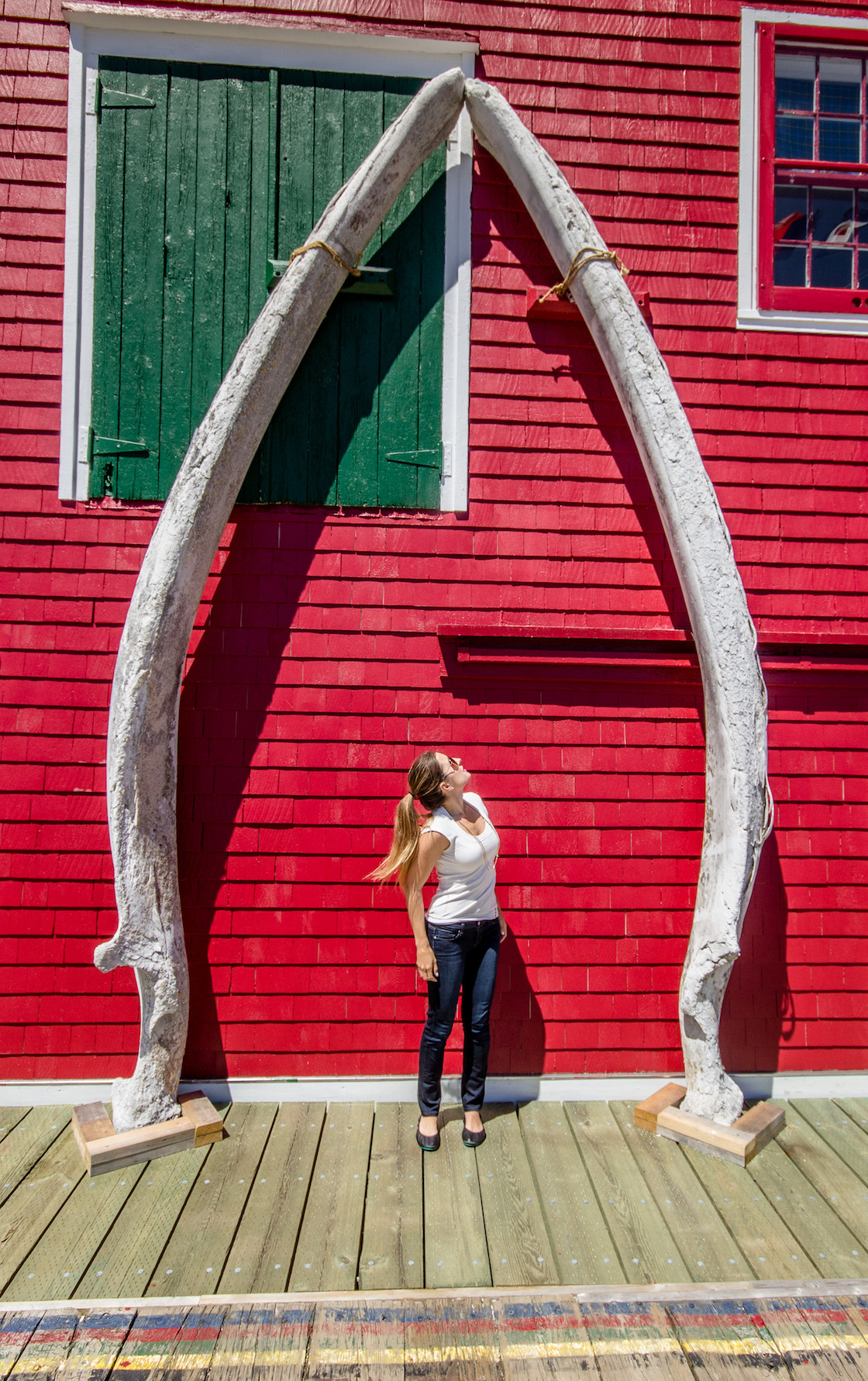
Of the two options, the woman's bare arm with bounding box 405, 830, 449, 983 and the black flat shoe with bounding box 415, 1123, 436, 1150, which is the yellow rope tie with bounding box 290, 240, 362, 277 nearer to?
the woman's bare arm with bounding box 405, 830, 449, 983

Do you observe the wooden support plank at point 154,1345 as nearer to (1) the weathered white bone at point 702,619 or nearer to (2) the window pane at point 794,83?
(1) the weathered white bone at point 702,619

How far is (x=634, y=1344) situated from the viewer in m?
2.24

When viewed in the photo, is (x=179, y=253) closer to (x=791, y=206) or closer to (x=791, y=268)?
(x=791, y=206)

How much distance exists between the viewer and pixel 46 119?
353cm

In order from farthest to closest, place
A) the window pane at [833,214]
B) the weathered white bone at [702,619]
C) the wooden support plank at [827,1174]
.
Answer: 1. the window pane at [833,214]
2. the weathered white bone at [702,619]
3. the wooden support plank at [827,1174]

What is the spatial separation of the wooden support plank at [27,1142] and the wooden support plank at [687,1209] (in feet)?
7.77

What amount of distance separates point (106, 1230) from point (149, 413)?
3.24m

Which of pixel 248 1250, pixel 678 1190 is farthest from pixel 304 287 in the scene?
pixel 678 1190

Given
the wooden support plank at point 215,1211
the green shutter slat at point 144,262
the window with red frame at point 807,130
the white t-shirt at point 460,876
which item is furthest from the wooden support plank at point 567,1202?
the window with red frame at point 807,130

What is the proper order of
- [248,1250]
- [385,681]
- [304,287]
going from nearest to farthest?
[248,1250] < [304,287] < [385,681]

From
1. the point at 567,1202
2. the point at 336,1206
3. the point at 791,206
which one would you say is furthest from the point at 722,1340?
the point at 791,206

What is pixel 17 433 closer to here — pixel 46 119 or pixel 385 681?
pixel 46 119

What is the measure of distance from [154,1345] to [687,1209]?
1783 millimetres

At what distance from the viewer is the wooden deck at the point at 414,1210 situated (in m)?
2.47
